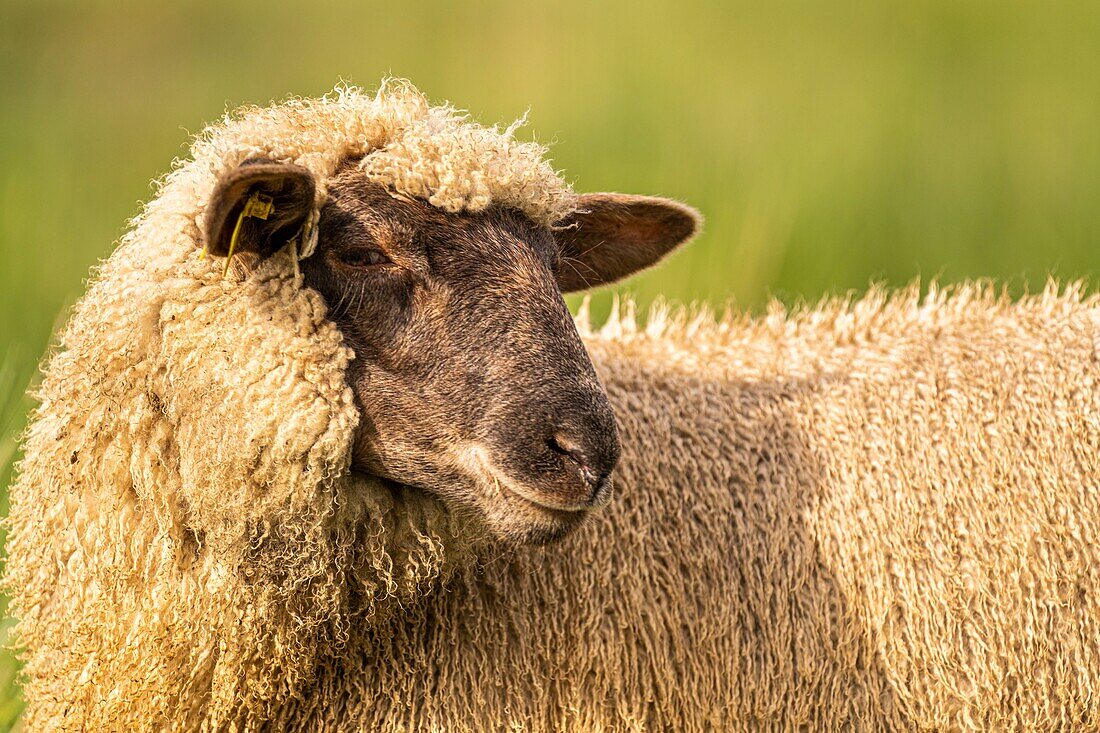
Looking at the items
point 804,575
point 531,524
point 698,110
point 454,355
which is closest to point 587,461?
point 531,524

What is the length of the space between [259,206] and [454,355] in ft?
1.69

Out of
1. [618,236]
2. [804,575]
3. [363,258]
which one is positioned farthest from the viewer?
[618,236]

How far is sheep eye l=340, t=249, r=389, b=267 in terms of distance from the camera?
2.80m

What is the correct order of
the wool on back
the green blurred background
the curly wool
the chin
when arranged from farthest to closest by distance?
the green blurred background, the wool on back, the curly wool, the chin

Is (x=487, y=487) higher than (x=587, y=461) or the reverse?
the reverse

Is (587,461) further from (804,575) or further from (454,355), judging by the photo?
(804,575)

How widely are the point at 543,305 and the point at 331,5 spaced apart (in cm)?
1316

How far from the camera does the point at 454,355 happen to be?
2.75m

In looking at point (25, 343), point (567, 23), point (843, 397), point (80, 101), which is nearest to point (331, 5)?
point (567, 23)

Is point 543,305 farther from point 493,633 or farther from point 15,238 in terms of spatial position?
point 15,238

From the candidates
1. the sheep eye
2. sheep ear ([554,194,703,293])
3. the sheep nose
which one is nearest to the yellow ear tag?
the sheep eye

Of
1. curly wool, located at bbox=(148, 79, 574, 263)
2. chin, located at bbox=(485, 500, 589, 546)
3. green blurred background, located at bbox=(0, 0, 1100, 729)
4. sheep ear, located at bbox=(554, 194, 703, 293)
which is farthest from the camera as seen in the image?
green blurred background, located at bbox=(0, 0, 1100, 729)

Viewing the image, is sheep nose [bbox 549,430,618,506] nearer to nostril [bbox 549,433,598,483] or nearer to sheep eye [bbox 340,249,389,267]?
nostril [bbox 549,433,598,483]

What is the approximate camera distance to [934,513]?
3.44 metres
